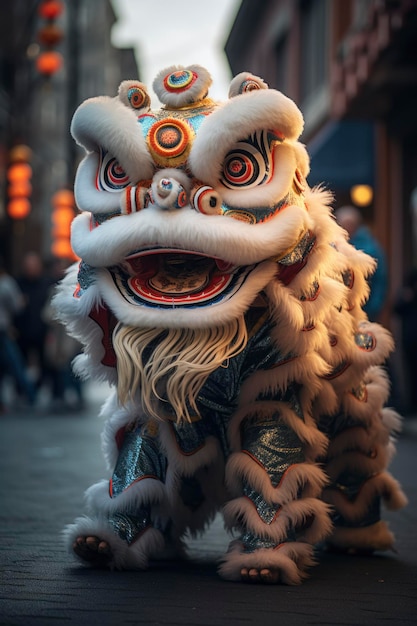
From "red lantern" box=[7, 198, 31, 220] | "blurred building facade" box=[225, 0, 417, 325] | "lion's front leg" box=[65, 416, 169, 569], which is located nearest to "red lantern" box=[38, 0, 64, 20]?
"blurred building facade" box=[225, 0, 417, 325]

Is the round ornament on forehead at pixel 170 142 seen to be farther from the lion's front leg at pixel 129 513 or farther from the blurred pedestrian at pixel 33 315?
the blurred pedestrian at pixel 33 315

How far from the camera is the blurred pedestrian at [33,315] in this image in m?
14.7

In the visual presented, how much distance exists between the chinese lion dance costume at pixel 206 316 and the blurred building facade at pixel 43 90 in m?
1.85

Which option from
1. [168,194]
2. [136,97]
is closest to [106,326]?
[168,194]

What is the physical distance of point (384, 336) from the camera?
15.6 ft

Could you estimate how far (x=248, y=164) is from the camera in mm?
4090

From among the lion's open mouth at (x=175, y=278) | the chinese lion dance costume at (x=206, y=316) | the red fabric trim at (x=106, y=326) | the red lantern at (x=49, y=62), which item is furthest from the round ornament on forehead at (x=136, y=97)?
the red lantern at (x=49, y=62)

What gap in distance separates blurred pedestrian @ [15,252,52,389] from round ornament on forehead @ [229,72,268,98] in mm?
10627

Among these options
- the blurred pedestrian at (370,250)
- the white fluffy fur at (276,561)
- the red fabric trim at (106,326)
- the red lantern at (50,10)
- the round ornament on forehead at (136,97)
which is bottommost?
the blurred pedestrian at (370,250)

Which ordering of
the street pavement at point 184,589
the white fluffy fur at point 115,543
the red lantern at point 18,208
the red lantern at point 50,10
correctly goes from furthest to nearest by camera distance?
1. the red lantern at point 18,208
2. the red lantern at point 50,10
3. the white fluffy fur at point 115,543
4. the street pavement at point 184,589

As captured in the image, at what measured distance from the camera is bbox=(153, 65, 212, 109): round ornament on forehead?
13.9ft

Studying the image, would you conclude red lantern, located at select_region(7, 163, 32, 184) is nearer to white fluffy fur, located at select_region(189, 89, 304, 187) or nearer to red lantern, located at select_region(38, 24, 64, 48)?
red lantern, located at select_region(38, 24, 64, 48)

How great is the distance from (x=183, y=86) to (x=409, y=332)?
26.5ft

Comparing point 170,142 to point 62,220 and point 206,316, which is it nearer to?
point 206,316
